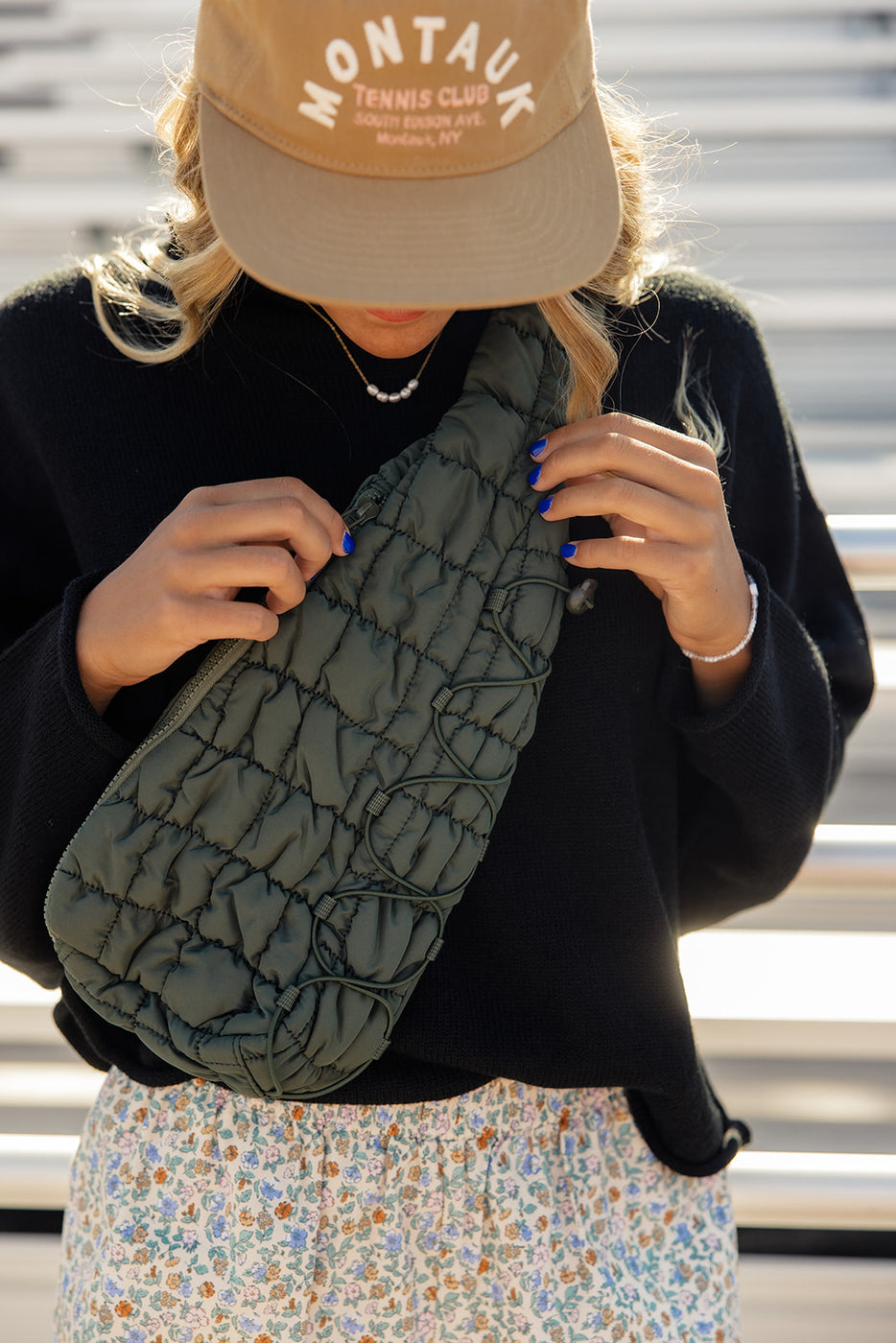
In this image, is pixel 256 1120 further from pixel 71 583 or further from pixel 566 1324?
pixel 71 583

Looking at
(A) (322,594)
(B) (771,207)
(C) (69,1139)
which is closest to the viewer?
(A) (322,594)

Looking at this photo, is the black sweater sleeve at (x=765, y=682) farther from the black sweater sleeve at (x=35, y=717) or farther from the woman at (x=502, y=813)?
the black sweater sleeve at (x=35, y=717)

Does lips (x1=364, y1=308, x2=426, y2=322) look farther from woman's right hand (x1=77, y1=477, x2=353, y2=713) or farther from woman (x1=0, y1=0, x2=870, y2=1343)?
woman's right hand (x1=77, y1=477, x2=353, y2=713)

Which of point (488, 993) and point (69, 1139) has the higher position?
point (488, 993)

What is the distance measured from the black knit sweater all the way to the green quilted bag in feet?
0.25

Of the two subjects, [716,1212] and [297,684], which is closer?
[297,684]

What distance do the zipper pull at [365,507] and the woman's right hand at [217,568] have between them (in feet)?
0.08

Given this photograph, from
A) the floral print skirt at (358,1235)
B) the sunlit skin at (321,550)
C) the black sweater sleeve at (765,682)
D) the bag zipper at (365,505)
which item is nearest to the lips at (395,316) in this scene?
the sunlit skin at (321,550)

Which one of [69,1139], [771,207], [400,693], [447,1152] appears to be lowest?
[69,1139]

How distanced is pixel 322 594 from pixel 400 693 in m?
0.09

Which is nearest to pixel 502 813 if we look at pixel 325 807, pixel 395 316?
pixel 325 807

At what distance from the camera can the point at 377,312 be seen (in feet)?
2.71

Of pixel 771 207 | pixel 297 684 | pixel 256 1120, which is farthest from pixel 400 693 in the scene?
pixel 771 207

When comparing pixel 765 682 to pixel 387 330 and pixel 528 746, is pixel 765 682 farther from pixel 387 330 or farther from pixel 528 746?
pixel 387 330
